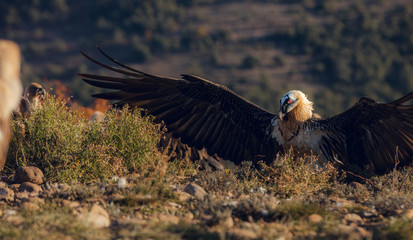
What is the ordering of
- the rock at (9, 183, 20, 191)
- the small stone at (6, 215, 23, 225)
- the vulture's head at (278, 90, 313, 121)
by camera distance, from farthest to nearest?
the vulture's head at (278, 90, 313, 121), the rock at (9, 183, 20, 191), the small stone at (6, 215, 23, 225)

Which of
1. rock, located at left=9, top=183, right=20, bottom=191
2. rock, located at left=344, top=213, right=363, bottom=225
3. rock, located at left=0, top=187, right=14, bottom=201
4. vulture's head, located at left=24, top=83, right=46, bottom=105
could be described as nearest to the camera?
rock, located at left=344, top=213, right=363, bottom=225

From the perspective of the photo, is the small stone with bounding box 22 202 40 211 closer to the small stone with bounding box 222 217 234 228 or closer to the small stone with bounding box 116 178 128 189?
the small stone with bounding box 116 178 128 189

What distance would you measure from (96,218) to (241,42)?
35889mm

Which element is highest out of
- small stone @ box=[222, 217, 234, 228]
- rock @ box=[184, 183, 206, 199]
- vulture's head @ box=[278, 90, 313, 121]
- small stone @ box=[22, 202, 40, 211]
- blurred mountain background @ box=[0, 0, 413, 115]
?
blurred mountain background @ box=[0, 0, 413, 115]

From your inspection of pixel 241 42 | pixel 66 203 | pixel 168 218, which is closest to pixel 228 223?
pixel 168 218

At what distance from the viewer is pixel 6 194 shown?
625 centimetres

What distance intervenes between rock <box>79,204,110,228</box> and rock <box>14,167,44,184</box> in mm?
2084

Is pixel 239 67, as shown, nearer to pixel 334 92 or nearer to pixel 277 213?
pixel 334 92

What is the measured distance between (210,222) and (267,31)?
1446 inches

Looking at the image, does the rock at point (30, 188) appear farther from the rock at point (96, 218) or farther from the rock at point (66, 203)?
the rock at point (96, 218)

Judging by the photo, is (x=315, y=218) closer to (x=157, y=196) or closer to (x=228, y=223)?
(x=228, y=223)

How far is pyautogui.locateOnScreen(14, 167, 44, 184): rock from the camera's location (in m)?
7.08

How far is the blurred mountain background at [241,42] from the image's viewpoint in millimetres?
35219

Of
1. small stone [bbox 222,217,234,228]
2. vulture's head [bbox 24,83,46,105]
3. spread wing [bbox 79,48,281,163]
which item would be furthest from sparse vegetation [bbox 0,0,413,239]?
spread wing [bbox 79,48,281,163]
